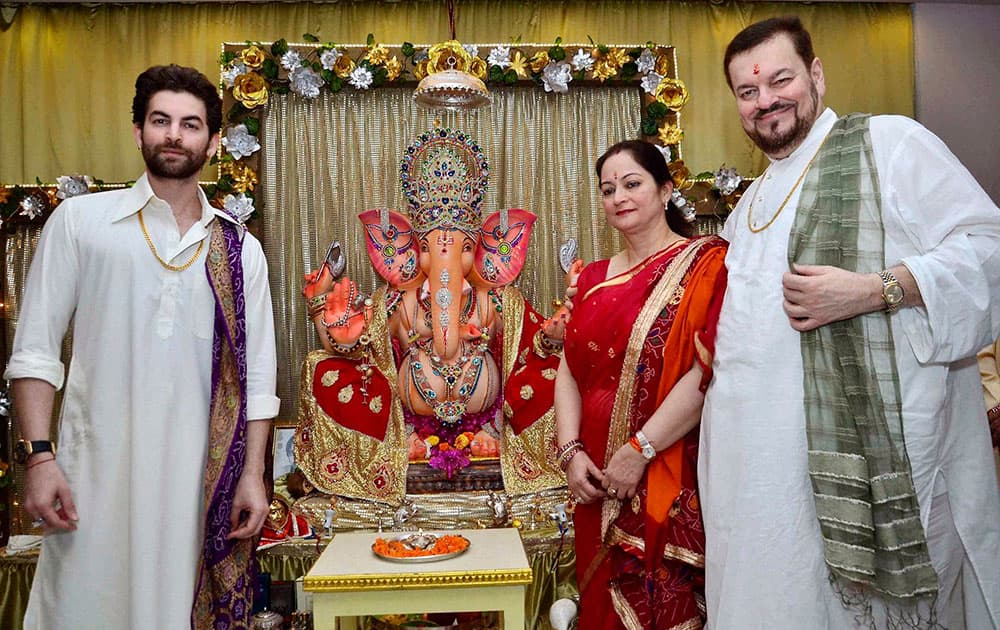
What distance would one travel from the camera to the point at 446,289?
388 cm

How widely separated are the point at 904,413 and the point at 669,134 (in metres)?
2.97

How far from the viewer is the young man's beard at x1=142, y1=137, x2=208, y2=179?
2094mm

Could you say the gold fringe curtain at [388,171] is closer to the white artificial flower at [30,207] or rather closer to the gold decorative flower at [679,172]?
the gold decorative flower at [679,172]

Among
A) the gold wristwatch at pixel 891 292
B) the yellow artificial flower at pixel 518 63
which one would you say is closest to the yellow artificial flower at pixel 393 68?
the yellow artificial flower at pixel 518 63

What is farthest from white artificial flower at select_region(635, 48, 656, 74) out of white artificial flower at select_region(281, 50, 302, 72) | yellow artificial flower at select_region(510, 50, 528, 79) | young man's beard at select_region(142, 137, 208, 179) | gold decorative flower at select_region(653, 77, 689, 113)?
young man's beard at select_region(142, 137, 208, 179)

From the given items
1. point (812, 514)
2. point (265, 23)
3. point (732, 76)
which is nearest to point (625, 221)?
point (732, 76)

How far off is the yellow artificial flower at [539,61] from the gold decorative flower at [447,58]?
52 cm

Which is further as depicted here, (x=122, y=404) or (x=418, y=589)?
(x=418, y=589)

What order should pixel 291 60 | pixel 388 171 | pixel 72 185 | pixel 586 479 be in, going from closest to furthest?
pixel 586 479 < pixel 72 185 < pixel 291 60 < pixel 388 171

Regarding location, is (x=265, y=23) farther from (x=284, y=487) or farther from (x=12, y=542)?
(x=12, y=542)

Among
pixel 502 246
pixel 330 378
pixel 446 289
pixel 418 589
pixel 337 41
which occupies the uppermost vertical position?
pixel 337 41

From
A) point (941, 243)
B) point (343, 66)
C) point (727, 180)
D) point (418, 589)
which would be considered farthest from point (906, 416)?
point (343, 66)

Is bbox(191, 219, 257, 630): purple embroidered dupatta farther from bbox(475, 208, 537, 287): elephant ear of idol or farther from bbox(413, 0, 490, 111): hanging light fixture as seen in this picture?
bbox(475, 208, 537, 287): elephant ear of idol

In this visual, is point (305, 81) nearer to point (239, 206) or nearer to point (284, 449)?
point (239, 206)
